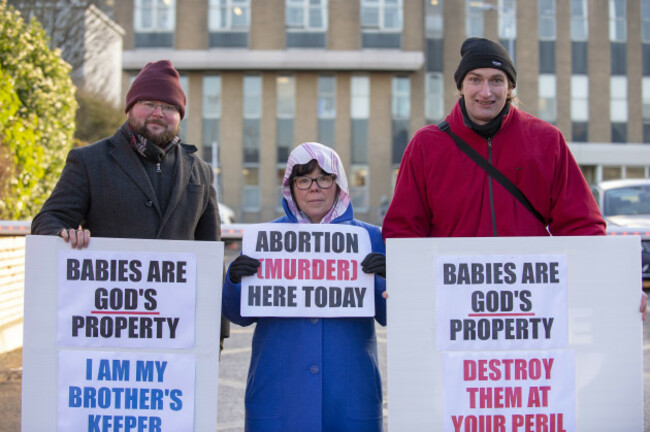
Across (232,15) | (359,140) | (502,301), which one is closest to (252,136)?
(359,140)

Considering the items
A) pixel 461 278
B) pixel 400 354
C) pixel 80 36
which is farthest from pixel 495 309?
pixel 80 36

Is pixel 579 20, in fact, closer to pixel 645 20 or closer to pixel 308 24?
pixel 645 20

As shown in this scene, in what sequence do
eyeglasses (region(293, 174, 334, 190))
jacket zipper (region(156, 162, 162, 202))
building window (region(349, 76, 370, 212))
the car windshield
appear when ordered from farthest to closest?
building window (region(349, 76, 370, 212)) → the car windshield → jacket zipper (region(156, 162, 162, 202)) → eyeglasses (region(293, 174, 334, 190))

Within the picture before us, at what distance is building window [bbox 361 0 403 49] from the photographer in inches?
1282

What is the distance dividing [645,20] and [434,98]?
40.3 feet

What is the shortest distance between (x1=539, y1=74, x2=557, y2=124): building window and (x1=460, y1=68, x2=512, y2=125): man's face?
32.9 meters

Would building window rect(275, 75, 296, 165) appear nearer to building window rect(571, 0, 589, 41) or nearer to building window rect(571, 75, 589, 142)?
building window rect(571, 75, 589, 142)

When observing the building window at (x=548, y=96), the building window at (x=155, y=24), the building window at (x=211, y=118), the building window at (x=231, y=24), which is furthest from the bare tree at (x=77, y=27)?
the building window at (x=548, y=96)

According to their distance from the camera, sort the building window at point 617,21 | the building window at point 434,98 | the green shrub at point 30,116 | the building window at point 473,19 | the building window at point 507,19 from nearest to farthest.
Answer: the green shrub at point 30,116 < the building window at point 434,98 < the building window at point 507,19 < the building window at point 473,19 < the building window at point 617,21

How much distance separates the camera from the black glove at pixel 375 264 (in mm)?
2949

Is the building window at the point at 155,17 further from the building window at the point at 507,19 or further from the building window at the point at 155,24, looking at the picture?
the building window at the point at 507,19

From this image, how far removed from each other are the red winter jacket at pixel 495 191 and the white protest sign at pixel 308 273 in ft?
0.73

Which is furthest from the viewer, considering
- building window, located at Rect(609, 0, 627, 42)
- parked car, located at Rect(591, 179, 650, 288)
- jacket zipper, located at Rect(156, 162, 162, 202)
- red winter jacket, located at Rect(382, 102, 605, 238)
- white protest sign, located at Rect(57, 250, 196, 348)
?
building window, located at Rect(609, 0, 627, 42)

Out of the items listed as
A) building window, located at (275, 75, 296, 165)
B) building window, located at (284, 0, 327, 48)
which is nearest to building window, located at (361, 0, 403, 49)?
building window, located at (284, 0, 327, 48)
